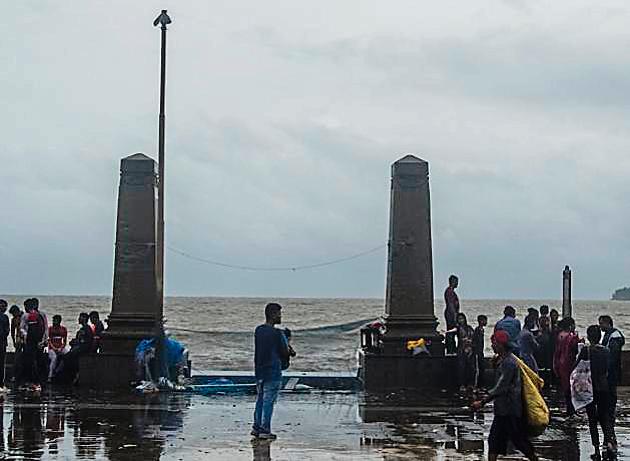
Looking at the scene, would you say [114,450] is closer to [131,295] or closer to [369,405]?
[369,405]

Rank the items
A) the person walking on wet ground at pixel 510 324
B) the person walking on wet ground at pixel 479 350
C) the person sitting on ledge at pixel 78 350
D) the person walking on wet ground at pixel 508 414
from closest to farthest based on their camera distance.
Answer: the person walking on wet ground at pixel 508 414 < the person walking on wet ground at pixel 510 324 < the person walking on wet ground at pixel 479 350 < the person sitting on ledge at pixel 78 350

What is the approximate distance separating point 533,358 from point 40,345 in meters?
7.99

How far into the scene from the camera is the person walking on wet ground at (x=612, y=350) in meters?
14.0

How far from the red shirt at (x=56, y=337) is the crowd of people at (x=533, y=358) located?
21.9ft

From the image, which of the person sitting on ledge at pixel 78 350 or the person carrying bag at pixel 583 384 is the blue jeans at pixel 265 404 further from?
the person sitting on ledge at pixel 78 350

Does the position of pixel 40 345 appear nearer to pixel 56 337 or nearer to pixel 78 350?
pixel 78 350

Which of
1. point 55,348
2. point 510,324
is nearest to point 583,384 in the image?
point 510,324

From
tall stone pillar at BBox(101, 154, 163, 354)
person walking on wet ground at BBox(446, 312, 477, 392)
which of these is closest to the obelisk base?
person walking on wet ground at BBox(446, 312, 477, 392)

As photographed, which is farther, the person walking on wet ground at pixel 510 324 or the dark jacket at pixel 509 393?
the person walking on wet ground at pixel 510 324

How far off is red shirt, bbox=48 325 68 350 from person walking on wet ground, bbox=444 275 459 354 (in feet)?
21.8

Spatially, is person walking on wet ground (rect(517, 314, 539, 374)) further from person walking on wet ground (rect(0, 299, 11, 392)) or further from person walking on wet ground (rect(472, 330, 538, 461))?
person walking on wet ground (rect(0, 299, 11, 392))

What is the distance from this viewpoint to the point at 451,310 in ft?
70.2

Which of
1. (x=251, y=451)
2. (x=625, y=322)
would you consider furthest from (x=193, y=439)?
(x=625, y=322)

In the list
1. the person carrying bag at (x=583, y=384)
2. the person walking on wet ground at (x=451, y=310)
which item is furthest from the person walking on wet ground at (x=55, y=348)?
the person carrying bag at (x=583, y=384)
